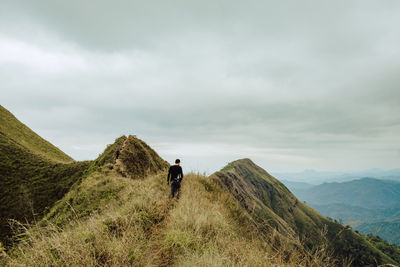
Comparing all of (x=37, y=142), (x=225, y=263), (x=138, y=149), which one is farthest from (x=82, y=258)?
(x=37, y=142)

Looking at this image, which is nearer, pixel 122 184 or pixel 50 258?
pixel 50 258

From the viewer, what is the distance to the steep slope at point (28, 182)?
19.5 metres

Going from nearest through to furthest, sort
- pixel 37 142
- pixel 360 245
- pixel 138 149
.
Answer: pixel 138 149 → pixel 37 142 → pixel 360 245

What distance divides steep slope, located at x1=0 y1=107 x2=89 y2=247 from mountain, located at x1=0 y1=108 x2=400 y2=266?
0.11 meters

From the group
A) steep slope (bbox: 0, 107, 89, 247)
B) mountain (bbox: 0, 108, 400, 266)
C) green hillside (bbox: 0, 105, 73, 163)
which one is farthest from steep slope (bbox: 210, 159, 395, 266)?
mountain (bbox: 0, 108, 400, 266)

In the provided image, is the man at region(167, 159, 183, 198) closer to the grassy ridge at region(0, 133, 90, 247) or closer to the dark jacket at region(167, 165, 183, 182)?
the dark jacket at region(167, 165, 183, 182)

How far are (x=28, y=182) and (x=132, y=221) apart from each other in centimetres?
2566

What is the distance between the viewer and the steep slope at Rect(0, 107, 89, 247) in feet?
64.0

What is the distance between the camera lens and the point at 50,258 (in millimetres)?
4137

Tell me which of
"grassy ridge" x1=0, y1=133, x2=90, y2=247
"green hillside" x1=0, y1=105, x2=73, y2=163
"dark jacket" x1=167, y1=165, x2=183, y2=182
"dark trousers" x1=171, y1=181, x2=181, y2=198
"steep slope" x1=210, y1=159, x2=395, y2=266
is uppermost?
"green hillside" x1=0, y1=105, x2=73, y2=163

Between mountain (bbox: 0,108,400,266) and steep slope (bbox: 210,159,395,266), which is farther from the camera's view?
steep slope (bbox: 210,159,395,266)

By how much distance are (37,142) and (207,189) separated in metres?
46.4

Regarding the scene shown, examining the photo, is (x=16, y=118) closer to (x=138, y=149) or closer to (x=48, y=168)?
(x=48, y=168)

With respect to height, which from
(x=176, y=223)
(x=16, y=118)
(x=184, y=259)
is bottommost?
(x=184, y=259)
